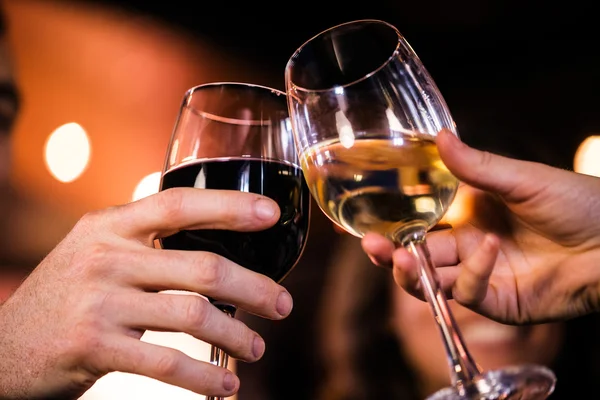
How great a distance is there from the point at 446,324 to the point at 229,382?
313 mm

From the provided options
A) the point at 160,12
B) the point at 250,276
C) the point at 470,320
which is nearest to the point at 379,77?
the point at 250,276

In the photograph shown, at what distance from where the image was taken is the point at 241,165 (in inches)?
29.4

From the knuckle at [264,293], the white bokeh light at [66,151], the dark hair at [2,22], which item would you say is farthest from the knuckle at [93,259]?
the dark hair at [2,22]

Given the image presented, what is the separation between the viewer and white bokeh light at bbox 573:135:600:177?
4.79 m

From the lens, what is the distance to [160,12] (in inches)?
159

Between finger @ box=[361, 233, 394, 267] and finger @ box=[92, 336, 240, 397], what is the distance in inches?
10.7

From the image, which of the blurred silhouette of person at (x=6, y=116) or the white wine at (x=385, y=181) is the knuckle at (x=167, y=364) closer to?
the white wine at (x=385, y=181)

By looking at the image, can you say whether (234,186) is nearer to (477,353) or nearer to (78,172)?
(477,353)

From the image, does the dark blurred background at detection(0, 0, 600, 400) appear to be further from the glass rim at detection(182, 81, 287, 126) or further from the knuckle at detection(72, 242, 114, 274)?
the knuckle at detection(72, 242, 114, 274)

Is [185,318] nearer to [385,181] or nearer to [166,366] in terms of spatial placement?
[166,366]

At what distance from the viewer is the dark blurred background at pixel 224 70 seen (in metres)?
3.85

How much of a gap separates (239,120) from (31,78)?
11.8 feet

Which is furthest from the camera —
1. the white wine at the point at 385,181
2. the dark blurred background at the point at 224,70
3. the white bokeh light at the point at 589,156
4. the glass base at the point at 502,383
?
the white bokeh light at the point at 589,156

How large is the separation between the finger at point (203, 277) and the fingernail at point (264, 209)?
0.29 ft
